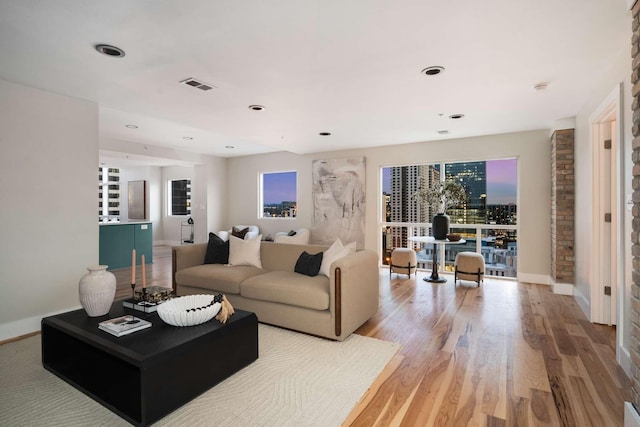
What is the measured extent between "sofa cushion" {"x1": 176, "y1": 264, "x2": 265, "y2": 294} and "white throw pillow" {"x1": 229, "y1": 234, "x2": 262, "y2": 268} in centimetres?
8

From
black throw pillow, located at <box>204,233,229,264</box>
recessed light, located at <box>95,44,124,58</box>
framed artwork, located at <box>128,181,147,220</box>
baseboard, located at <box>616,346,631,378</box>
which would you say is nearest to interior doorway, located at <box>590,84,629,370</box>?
baseboard, located at <box>616,346,631,378</box>

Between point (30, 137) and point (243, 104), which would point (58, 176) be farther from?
point (243, 104)

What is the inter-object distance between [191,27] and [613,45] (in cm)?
320

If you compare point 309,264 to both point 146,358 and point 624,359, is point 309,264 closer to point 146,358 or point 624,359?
point 146,358

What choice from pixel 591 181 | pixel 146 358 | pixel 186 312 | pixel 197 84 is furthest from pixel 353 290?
pixel 591 181

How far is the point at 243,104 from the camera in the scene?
3.82 meters

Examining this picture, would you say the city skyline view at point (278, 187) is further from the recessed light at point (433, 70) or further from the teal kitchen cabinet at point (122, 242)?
the recessed light at point (433, 70)

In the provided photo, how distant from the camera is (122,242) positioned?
6.44 metres

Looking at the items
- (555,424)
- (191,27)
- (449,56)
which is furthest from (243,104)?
(555,424)

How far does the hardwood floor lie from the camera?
1.88 meters

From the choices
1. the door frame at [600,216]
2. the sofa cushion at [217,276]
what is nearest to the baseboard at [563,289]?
the door frame at [600,216]

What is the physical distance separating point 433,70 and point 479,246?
3.99m

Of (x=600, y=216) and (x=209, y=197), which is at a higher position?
(x=209, y=197)

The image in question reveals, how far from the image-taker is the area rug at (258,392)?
72.3 inches
